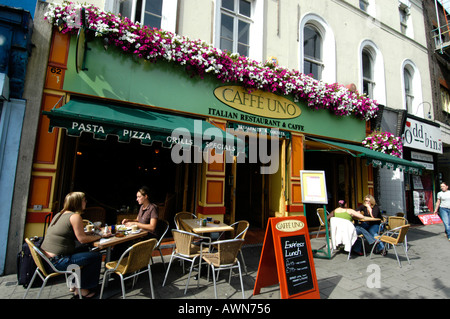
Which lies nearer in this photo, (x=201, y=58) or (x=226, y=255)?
(x=226, y=255)

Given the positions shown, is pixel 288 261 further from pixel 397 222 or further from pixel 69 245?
pixel 397 222

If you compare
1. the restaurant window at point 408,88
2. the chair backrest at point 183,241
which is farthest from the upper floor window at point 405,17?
the chair backrest at point 183,241

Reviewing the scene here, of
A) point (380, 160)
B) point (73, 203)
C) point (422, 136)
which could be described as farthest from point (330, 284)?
point (422, 136)

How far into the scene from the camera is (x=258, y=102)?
23.0ft

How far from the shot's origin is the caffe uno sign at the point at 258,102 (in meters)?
6.51

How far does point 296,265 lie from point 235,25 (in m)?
7.09

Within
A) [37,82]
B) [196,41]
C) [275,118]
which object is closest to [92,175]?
[37,82]

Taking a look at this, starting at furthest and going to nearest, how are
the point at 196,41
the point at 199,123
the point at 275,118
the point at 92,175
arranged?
the point at 92,175 → the point at 275,118 → the point at 196,41 → the point at 199,123

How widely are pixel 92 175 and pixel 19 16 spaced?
18.7 ft

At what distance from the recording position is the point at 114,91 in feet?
17.2

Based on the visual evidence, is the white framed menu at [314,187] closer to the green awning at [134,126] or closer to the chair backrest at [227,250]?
the green awning at [134,126]

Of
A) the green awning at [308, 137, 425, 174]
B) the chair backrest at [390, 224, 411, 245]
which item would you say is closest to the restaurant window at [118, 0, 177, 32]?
the green awning at [308, 137, 425, 174]

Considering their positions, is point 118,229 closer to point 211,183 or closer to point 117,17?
point 211,183

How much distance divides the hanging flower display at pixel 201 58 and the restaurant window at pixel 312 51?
1103 millimetres
